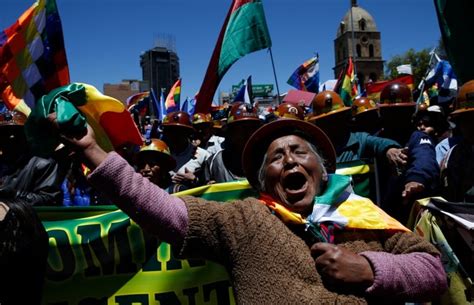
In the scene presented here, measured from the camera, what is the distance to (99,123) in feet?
7.81

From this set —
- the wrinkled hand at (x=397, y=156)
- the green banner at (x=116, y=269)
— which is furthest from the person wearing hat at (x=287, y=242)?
the wrinkled hand at (x=397, y=156)

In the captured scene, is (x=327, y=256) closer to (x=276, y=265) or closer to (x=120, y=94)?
(x=276, y=265)

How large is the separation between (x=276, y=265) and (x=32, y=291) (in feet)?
4.48

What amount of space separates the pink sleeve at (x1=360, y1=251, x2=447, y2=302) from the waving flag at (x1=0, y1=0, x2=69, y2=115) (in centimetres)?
392

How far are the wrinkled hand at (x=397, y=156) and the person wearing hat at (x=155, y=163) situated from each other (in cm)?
209

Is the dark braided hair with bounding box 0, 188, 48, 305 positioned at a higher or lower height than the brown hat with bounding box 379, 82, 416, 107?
lower

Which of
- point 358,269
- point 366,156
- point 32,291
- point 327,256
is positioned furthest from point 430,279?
point 366,156

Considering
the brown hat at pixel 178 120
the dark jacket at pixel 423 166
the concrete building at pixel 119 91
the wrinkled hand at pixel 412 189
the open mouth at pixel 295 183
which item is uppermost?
the concrete building at pixel 119 91

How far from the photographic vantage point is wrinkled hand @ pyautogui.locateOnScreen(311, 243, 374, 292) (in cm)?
186

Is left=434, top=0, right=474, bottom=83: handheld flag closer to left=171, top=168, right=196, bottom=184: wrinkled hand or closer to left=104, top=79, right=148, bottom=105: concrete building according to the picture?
left=171, top=168, right=196, bottom=184: wrinkled hand

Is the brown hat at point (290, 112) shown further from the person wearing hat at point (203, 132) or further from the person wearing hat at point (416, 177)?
the person wearing hat at point (203, 132)

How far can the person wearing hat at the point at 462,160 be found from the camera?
3.13 meters

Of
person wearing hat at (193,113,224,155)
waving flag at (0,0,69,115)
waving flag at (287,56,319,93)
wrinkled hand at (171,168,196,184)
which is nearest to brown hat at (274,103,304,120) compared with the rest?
wrinkled hand at (171,168,196,184)

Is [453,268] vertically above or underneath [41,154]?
underneath
